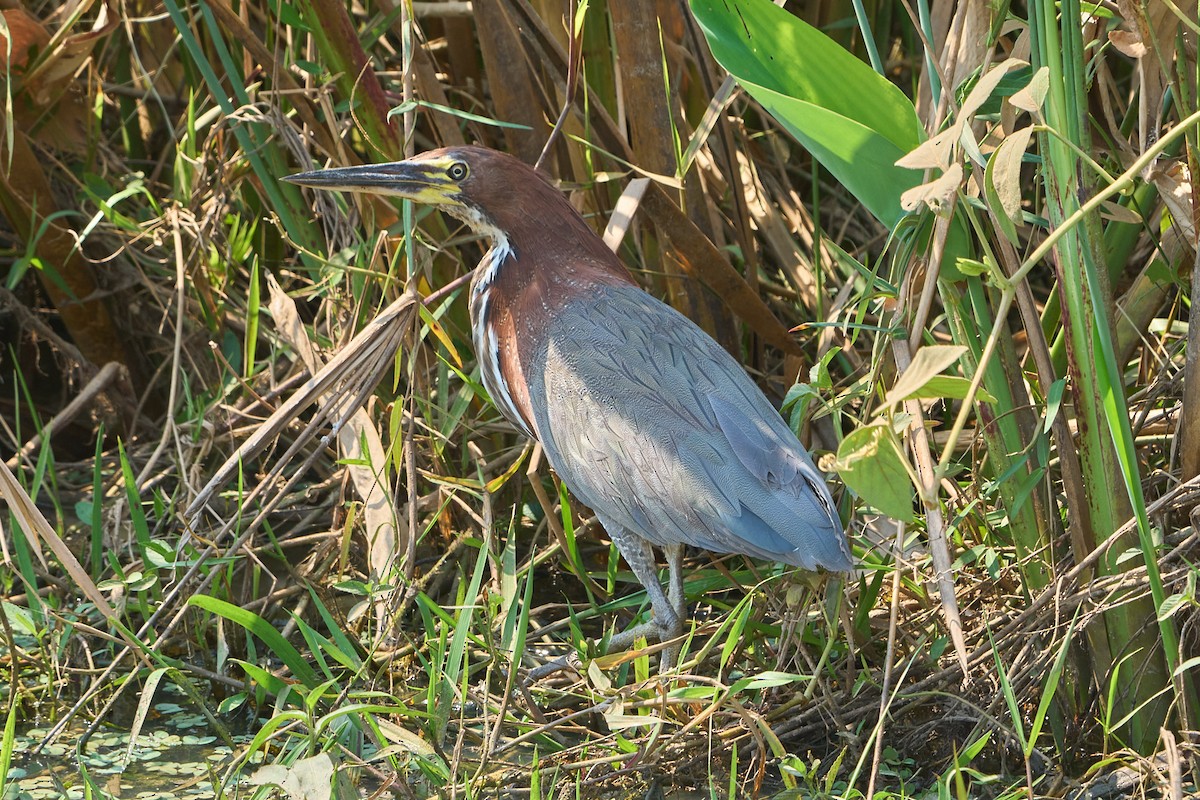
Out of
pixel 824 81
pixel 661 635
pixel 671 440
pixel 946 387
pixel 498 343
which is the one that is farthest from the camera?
pixel 498 343

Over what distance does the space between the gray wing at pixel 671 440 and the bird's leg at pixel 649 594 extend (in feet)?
0.25

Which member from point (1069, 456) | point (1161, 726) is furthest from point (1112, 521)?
point (1161, 726)

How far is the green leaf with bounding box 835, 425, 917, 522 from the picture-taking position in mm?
1543

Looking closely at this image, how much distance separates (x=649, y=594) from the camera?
2.46 metres

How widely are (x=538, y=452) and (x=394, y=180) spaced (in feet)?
2.08

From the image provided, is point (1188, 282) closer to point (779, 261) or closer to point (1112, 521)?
point (1112, 521)

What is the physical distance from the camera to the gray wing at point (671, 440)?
2.21 metres

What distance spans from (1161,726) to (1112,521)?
36 cm

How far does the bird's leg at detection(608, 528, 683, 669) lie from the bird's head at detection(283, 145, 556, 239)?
26.2 inches

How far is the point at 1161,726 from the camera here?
83.6 inches

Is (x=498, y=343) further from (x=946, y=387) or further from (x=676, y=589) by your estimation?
(x=946, y=387)

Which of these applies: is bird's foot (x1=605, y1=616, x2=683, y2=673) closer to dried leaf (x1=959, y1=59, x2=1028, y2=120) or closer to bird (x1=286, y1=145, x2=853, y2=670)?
bird (x1=286, y1=145, x2=853, y2=670)

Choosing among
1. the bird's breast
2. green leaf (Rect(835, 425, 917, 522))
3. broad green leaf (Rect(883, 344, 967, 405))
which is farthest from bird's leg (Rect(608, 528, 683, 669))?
broad green leaf (Rect(883, 344, 967, 405))

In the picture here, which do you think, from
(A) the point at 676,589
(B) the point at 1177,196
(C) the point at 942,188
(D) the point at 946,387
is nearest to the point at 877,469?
(D) the point at 946,387
